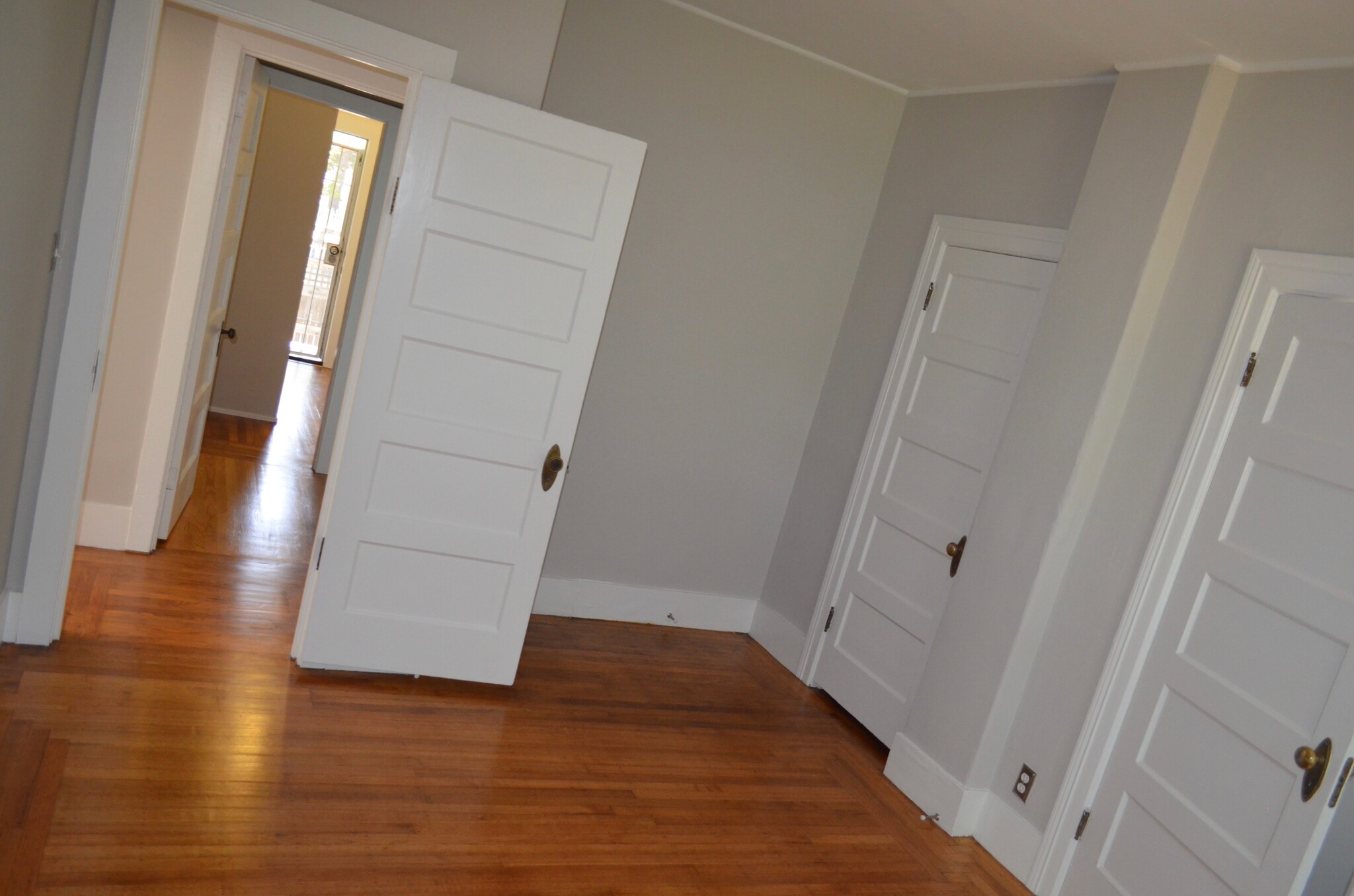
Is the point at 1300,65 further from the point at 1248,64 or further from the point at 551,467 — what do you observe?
the point at 551,467

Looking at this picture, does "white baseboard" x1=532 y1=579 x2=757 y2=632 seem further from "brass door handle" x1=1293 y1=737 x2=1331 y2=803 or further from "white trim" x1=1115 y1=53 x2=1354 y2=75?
"white trim" x1=1115 y1=53 x2=1354 y2=75

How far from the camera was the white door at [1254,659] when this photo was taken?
2.70 meters

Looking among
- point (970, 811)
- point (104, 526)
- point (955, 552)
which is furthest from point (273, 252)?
point (970, 811)

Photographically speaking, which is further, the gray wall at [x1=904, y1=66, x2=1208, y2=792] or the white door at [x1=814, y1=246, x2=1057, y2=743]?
the white door at [x1=814, y1=246, x2=1057, y2=743]

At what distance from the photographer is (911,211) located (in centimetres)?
473

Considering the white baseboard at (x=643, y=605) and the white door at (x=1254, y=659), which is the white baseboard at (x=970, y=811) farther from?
the white baseboard at (x=643, y=605)

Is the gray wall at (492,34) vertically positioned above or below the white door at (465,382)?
above

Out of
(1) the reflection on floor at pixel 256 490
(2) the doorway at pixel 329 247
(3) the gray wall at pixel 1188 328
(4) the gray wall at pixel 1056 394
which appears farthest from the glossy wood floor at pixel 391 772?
(2) the doorway at pixel 329 247

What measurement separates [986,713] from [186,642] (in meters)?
2.95

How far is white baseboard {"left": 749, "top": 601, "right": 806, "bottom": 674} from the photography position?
496cm

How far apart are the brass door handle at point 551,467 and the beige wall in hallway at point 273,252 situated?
14.3 feet

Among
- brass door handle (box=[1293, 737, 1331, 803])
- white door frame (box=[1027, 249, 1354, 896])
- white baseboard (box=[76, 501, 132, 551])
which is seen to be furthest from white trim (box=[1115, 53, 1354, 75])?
white baseboard (box=[76, 501, 132, 551])

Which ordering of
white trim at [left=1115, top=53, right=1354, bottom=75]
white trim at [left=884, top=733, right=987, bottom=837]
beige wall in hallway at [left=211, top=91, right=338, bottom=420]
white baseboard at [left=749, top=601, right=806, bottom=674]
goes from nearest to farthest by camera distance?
white trim at [left=1115, top=53, right=1354, bottom=75]
white trim at [left=884, top=733, right=987, bottom=837]
white baseboard at [left=749, top=601, right=806, bottom=674]
beige wall in hallway at [left=211, top=91, right=338, bottom=420]

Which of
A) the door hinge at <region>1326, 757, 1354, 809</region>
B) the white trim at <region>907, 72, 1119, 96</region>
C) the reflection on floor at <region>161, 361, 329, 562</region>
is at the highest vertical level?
the white trim at <region>907, 72, 1119, 96</region>
